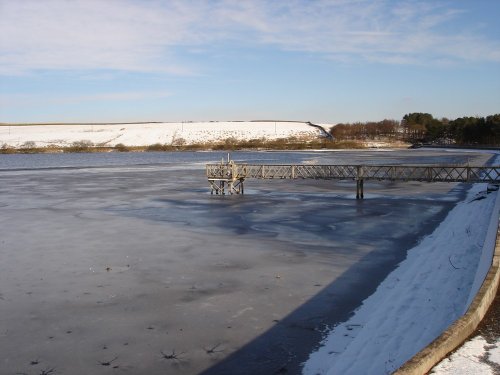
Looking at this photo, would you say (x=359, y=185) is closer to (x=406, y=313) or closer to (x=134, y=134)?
(x=406, y=313)

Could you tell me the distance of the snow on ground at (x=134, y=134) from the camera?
168 meters

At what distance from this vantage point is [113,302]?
12.0 metres

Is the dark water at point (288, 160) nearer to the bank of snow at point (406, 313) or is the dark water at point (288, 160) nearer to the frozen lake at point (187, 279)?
the frozen lake at point (187, 279)

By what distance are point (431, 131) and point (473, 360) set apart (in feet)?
535

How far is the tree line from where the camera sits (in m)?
117

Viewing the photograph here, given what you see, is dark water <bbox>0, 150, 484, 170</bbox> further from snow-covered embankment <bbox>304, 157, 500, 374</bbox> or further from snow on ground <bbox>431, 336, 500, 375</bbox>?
snow on ground <bbox>431, 336, 500, 375</bbox>

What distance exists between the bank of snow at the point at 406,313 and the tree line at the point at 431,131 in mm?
103493

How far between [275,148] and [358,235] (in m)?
126

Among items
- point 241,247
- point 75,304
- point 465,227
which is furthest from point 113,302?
point 465,227

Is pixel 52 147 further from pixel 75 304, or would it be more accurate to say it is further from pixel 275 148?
pixel 75 304

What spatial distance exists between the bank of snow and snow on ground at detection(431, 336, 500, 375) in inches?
54.7

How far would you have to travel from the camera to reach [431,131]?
6280 inches

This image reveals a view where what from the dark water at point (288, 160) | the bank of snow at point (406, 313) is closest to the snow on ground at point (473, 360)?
the bank of snow at point (406, 313)

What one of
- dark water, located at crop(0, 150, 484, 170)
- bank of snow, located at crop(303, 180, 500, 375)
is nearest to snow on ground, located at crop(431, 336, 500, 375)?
bank of snow, located at crop(303, 180, 500, 375)
